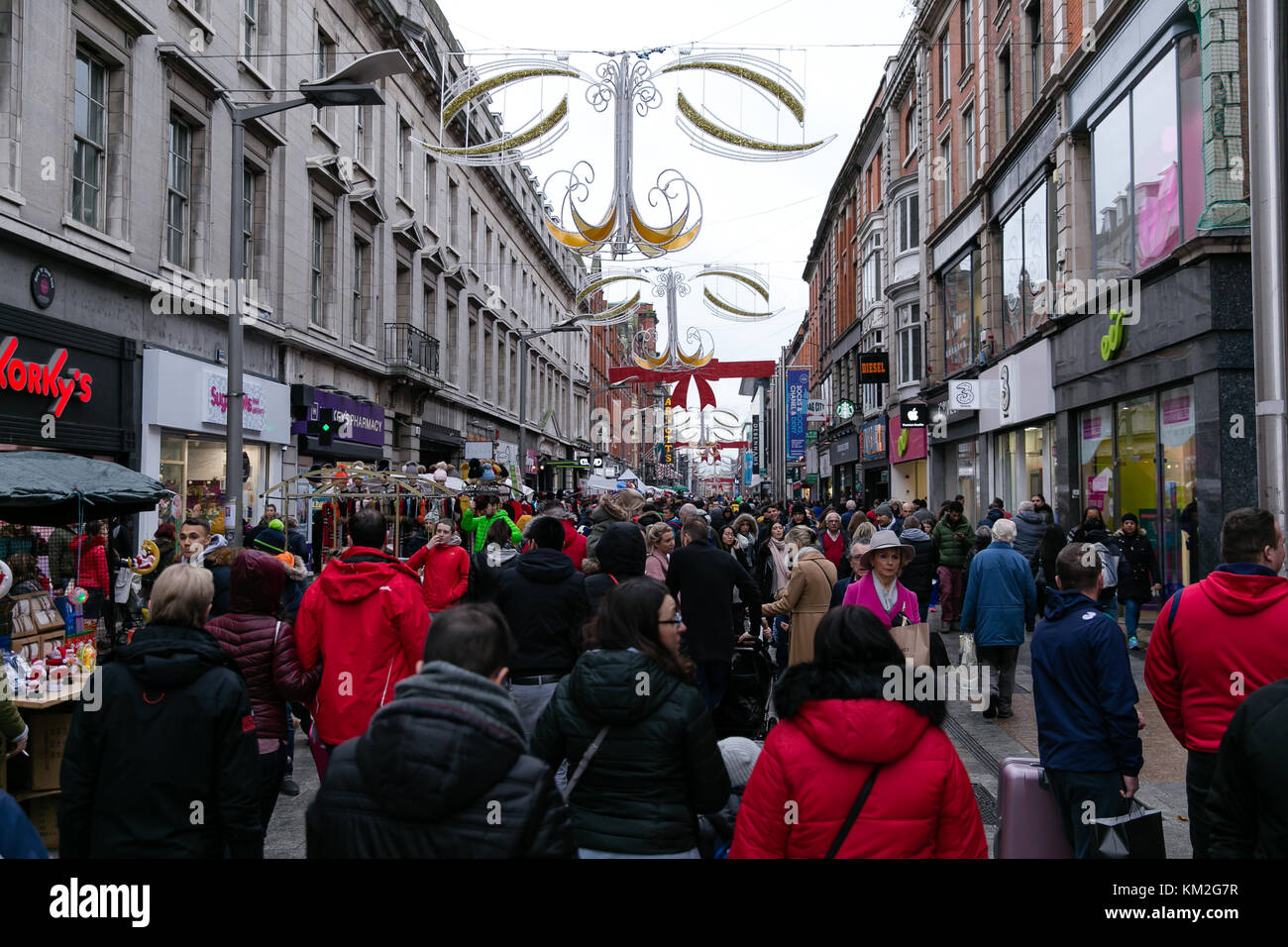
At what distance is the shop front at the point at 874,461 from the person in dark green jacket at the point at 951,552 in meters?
20.7

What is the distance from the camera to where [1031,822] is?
13.3 ft

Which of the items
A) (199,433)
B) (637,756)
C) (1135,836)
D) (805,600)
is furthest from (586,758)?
(199,433)

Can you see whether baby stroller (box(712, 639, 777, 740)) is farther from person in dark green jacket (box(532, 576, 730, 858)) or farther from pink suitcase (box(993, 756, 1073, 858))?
person in dark green jacket (box(532, 576, 730, 858))

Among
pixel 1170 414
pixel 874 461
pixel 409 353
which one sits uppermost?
pixel 409 353

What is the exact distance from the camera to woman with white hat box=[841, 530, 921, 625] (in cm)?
622

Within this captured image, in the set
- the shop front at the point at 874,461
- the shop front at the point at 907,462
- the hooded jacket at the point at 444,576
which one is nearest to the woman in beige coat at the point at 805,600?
the hooded jacket at the point at 444,576

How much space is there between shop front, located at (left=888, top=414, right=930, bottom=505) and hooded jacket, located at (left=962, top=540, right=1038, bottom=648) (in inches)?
802

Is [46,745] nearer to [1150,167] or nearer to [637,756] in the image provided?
[637,756]

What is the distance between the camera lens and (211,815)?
10.5ft

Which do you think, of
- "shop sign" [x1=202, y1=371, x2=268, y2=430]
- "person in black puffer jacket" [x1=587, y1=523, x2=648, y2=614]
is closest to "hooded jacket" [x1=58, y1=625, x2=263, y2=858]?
"person in black puffer jacket" [x1=587, y1=523, x2=648, y2=614]

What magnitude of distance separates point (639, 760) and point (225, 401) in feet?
55.1
